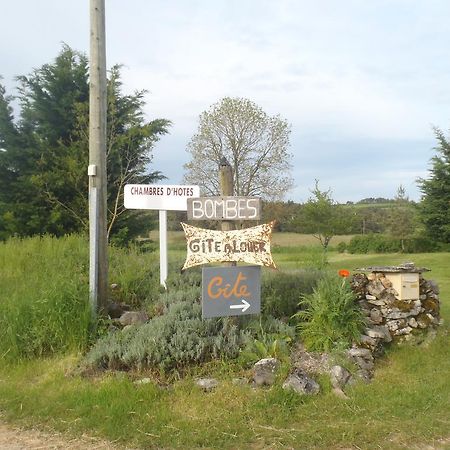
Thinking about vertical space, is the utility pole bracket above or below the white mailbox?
above

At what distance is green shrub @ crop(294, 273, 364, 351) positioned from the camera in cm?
557

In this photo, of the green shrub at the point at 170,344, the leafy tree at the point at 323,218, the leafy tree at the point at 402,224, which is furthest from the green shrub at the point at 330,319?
the leafy tree at the point at 402,224

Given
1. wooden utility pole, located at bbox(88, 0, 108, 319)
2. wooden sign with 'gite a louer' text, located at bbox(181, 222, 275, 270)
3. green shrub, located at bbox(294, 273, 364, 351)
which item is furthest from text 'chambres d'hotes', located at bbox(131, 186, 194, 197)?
green shrub, located at bbox(294, 273, 364, 351)

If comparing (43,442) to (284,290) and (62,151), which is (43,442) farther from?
(62,151)

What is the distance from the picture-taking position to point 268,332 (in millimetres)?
5793

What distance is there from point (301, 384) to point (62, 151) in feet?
34.6

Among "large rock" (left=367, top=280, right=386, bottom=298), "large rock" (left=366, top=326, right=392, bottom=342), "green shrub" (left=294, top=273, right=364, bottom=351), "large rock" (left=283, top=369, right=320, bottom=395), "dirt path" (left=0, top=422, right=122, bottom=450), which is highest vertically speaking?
"large rock" (left=367, top=280, right=386, bottom=298)

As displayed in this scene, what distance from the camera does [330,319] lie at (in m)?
5.66

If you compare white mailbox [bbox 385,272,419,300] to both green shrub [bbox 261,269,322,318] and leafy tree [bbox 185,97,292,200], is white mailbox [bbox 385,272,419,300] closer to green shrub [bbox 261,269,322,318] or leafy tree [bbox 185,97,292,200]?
green shrub [bbox 261,269,322,318]

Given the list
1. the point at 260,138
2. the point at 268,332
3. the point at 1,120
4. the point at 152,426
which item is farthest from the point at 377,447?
the point at 260,138

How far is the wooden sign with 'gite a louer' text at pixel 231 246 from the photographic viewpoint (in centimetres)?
566

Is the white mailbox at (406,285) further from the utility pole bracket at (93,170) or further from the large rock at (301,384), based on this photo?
the utility pole bracket at (93,170)

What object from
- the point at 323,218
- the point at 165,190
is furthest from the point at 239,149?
the point at 165,190

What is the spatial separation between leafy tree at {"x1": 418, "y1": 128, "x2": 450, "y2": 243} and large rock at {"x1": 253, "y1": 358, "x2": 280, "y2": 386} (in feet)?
90.0
